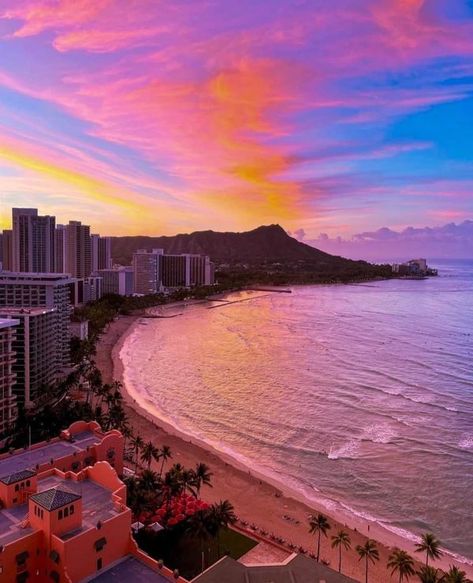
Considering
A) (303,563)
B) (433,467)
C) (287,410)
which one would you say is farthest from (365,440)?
(303,563)

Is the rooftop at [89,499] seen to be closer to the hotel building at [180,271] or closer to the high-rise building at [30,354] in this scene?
the high-rise building at [30,354]

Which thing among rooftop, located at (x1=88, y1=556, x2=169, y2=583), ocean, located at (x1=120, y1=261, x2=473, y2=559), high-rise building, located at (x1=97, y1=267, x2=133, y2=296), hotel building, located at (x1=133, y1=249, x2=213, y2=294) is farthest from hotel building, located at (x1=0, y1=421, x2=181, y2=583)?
hotel building, located at (x1=133, y1=249, x2=213, y2=294)

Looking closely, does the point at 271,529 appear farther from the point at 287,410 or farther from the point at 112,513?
the point at 287,410

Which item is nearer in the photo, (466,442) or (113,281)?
(466,442)

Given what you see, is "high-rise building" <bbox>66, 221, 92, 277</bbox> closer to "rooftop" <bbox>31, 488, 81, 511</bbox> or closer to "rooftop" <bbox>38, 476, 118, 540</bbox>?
"rooftop" <bbox>38, 476, 118, 540</bbox>

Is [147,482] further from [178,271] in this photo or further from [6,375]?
[178,271]

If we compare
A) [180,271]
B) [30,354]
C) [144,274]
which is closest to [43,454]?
[30,354]
